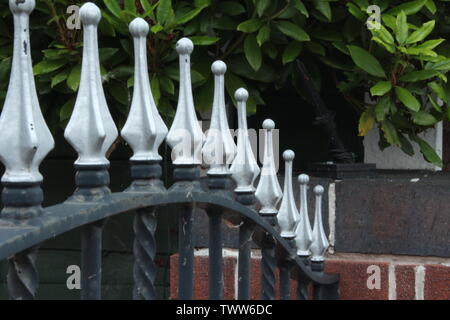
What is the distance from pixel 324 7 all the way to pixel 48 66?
1.00 m

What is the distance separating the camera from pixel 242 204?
1.67 m

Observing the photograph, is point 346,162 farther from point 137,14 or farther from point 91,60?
point 91,60

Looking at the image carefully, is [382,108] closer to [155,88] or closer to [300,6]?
[300,6]

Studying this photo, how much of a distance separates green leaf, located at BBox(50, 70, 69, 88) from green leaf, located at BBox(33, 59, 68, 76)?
0.09 ft

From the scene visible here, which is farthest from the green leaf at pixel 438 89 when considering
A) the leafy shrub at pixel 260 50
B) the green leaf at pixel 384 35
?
the green leaf at pixel 384 35

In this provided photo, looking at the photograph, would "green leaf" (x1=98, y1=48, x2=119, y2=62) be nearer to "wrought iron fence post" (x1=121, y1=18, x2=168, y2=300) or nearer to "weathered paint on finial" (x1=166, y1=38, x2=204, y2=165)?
"weathered paint on finial" (x1=166, y1=38, x2=204, y2=165)

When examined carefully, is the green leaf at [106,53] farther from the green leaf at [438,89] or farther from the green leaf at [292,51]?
the green leaf at [438,89]

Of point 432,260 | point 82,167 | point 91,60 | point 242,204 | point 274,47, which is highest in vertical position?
point 274,47

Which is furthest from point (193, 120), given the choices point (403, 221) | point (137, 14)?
point (403, 221)

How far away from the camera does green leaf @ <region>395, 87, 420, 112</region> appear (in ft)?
7.66

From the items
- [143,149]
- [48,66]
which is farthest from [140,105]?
[48,66]

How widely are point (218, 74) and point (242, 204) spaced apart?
1.23 feet

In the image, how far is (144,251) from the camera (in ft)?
3.90

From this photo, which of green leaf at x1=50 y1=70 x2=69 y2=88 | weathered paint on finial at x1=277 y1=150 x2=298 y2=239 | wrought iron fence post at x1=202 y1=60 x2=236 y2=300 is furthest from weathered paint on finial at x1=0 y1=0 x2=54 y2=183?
green leaf at x1=50 y1=70 x2=69 y2=88
